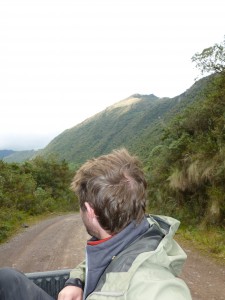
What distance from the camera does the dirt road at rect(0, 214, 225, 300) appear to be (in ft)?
19.2

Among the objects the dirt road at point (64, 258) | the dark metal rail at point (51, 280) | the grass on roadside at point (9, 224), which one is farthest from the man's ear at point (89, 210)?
the grass on roadside at point (9, 224)

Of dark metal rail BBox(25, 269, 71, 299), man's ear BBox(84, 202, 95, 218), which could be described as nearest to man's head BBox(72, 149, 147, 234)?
man's ear BBox(84, 202, 95, 218)

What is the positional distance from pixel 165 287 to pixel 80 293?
3.72 feet

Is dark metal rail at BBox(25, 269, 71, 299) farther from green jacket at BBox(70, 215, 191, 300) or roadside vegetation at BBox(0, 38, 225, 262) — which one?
roadside vegetation at BBox(0, 38, 225, 262)

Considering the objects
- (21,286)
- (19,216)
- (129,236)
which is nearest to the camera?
(129,236)

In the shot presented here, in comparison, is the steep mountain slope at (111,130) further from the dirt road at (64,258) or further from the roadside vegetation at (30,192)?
the dirt road at (64,258)

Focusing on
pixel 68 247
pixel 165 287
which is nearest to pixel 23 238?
pixel 68 247

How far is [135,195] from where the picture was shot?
1.86m

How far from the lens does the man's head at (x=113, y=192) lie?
1.81 m

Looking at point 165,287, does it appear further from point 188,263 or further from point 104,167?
point 188,263

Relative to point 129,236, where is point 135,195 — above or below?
above

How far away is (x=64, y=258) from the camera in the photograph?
8102 millimetres

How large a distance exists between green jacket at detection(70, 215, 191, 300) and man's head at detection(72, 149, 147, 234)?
195 mm

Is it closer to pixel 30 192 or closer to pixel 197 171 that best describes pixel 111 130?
pixel 30 192
